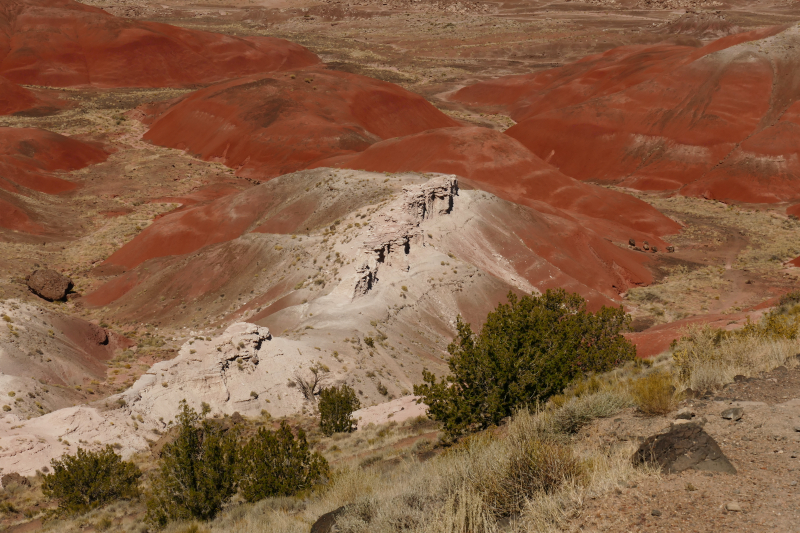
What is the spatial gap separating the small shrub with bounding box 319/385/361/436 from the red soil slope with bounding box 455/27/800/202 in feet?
175

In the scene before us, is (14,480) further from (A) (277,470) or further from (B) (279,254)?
(B) (279,254)

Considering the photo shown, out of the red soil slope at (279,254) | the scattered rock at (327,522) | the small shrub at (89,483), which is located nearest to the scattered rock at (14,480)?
the small shrub at (89,483)

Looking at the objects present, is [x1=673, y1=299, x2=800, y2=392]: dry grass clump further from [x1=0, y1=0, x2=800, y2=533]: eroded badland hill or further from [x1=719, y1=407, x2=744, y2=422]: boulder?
[x1=719, y1=407, x2=744, y2=422]: boulder

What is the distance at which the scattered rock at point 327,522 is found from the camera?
8.73 metres

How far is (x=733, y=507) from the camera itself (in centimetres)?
682

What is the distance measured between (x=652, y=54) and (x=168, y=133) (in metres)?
63.8

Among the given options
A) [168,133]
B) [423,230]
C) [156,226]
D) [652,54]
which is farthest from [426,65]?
[423,230]

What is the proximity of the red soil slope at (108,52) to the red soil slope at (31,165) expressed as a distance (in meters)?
39.2

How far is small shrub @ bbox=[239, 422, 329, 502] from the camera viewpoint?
12844 mm

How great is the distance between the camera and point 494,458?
8.75 m

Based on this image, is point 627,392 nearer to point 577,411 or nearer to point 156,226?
point 577,411

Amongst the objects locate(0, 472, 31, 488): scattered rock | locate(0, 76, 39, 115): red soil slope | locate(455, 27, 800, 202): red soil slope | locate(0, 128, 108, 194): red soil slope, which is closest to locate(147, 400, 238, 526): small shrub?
locate(0, 472, 31, 488): scattered rock

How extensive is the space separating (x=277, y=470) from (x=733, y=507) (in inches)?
349

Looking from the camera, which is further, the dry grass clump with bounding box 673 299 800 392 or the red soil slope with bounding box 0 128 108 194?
the red soil slope with bounding box 0 128 108 194
